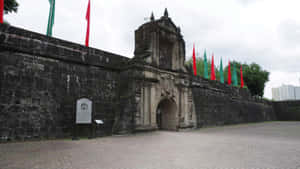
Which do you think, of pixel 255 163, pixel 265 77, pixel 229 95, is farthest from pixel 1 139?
pixel 265 77

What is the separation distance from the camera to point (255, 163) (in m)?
4.08

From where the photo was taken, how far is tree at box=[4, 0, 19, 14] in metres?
10.4

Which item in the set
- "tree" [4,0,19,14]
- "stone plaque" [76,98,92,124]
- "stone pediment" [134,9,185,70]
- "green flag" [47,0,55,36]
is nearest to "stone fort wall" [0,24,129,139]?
"stone plaque" [76,98,92,124]

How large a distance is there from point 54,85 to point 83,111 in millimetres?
1428

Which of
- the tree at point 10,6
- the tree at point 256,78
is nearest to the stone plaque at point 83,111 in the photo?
the tree at point 10,6

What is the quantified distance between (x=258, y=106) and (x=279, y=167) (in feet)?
65.9

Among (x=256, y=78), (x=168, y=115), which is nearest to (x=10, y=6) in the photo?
(x=168, y=115)

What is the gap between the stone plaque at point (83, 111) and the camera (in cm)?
703

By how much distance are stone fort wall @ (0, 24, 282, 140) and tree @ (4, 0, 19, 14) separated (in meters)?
5.32

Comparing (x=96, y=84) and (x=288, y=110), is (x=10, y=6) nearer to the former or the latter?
(x=96, y=84)

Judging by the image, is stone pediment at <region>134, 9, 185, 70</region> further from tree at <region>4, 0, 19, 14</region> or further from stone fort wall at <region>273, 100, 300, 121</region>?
stone fort wall at <region>273, 100, 300, 121</region>

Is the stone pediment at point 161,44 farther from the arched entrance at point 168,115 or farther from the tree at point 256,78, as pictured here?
the tree at point 256,78

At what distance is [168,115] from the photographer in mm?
11289

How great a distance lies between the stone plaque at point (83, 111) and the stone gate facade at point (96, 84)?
61cm
